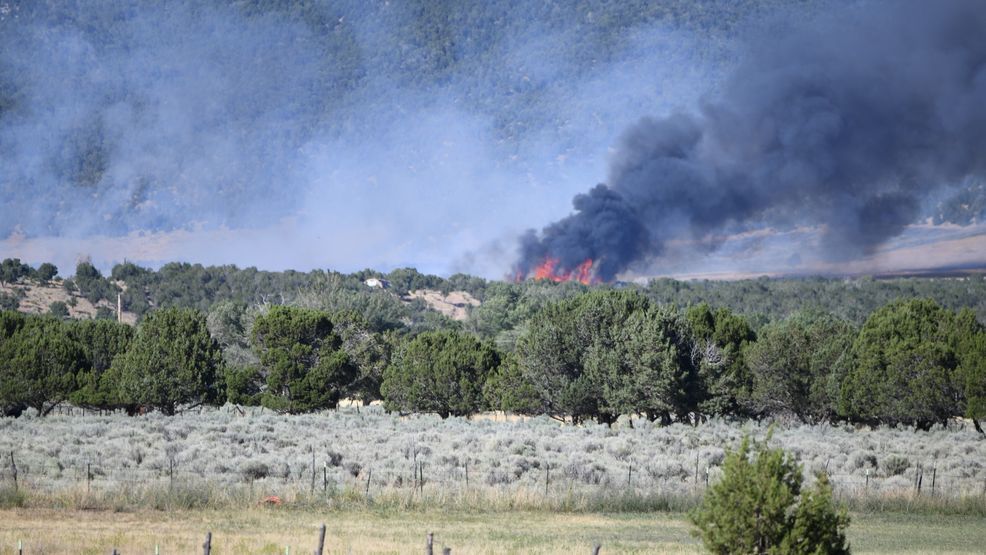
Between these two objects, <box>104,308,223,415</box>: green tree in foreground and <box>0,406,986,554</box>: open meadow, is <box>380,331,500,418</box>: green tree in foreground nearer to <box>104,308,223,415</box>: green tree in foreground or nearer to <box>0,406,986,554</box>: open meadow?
<box>104,308,223,415</box>: green tree in foreground

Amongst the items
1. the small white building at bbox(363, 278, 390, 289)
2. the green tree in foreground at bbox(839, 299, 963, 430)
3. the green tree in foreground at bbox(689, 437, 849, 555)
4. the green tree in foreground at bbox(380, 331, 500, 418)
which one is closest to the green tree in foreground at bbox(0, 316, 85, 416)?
the green tree in foreground at bbox(380, 331, 500, 418)

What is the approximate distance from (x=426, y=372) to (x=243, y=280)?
11788 centimetres

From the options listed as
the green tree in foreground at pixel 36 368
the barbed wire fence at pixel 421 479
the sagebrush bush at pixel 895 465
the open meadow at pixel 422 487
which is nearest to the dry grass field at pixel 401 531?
the open meadow at pixel 422 487

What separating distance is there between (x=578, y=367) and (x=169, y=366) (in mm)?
21056

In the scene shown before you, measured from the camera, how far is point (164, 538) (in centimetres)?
2259

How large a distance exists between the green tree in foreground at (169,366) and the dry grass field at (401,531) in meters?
34.8

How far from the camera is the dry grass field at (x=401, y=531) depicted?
21906mm

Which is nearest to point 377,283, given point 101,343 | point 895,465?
point 101,343

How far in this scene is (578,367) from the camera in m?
61.2

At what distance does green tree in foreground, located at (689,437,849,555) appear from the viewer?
1531 centimetres

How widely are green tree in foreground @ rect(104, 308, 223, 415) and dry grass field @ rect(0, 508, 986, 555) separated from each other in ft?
114

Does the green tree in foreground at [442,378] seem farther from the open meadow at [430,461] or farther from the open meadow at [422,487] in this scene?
the open meadow at [422,487]

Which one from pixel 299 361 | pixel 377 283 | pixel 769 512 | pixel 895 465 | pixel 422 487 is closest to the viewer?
pixel 769 512

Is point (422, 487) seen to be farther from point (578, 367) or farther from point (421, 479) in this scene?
point (578, 367)
